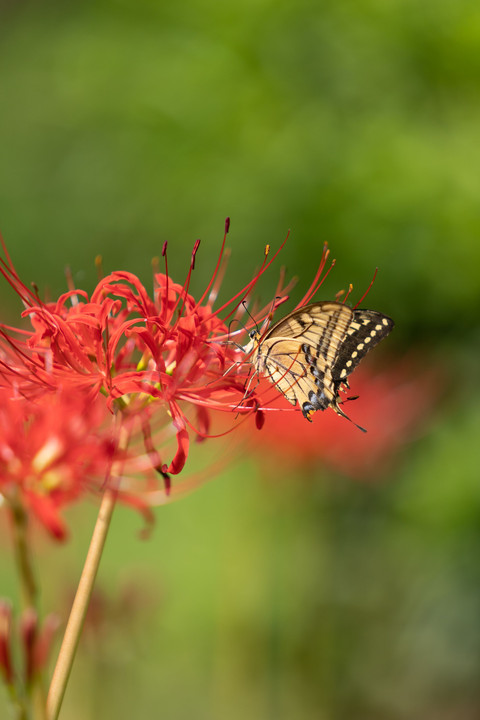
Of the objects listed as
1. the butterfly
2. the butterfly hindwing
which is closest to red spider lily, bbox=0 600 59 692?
the butterfly

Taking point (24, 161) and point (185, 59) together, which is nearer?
point (185, 59)

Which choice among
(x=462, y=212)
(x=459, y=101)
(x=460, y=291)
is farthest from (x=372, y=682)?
(x=459, y=101)

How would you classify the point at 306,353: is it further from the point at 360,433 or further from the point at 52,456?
the point at 360,433

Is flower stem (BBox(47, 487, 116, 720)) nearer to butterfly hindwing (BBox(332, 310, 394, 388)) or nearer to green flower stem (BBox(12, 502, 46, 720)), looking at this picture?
green flower stem (BBox(12, 502, 46, 720))

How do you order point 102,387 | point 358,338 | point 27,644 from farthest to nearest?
1. point 358,338
2. point 102,387
3. point 27,644

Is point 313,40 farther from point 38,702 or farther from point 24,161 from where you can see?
point 38,702

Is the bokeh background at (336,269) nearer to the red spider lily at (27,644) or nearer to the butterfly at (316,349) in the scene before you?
the butterfly at (316,349)

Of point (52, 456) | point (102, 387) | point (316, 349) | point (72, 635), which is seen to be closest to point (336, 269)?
point (316, 349)
